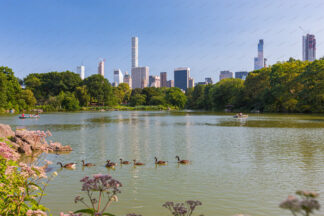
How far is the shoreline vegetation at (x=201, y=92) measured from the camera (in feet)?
201

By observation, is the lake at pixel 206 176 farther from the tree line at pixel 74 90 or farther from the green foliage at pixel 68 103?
the tree line at pixel 74 90

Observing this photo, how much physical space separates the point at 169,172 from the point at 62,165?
15.1ft

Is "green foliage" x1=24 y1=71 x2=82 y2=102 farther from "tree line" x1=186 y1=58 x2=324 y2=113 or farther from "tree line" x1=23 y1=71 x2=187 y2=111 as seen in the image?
"tree line" x1=186 y1=58 x2=324 y2=113

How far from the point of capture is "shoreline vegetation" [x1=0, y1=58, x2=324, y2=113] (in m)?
61.3

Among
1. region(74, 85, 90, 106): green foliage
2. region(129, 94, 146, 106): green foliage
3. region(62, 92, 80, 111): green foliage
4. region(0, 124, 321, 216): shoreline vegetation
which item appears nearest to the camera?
region(0, 124, 321, 216): shoreline vegetation

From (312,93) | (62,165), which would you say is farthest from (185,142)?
(312,93)

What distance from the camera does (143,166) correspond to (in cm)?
1218

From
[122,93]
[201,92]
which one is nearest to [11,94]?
[122,93]

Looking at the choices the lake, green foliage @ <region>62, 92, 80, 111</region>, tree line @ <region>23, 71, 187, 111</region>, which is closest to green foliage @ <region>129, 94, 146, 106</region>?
tree line @ <region>23, 71, 187, 111</region>

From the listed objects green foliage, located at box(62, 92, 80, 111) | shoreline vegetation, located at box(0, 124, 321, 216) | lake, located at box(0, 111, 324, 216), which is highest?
green foliage, located at box(62, 92, 80, 111)

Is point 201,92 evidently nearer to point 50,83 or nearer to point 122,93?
point 122,93

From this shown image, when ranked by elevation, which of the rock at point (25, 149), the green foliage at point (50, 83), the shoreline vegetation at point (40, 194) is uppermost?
the green foliage at point (50, 83)

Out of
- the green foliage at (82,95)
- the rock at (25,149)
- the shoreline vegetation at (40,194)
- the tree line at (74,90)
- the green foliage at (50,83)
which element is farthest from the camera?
the green foliage at (82,95)

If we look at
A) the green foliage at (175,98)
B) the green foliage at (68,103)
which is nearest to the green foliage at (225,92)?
the green foliage at (175,98)
